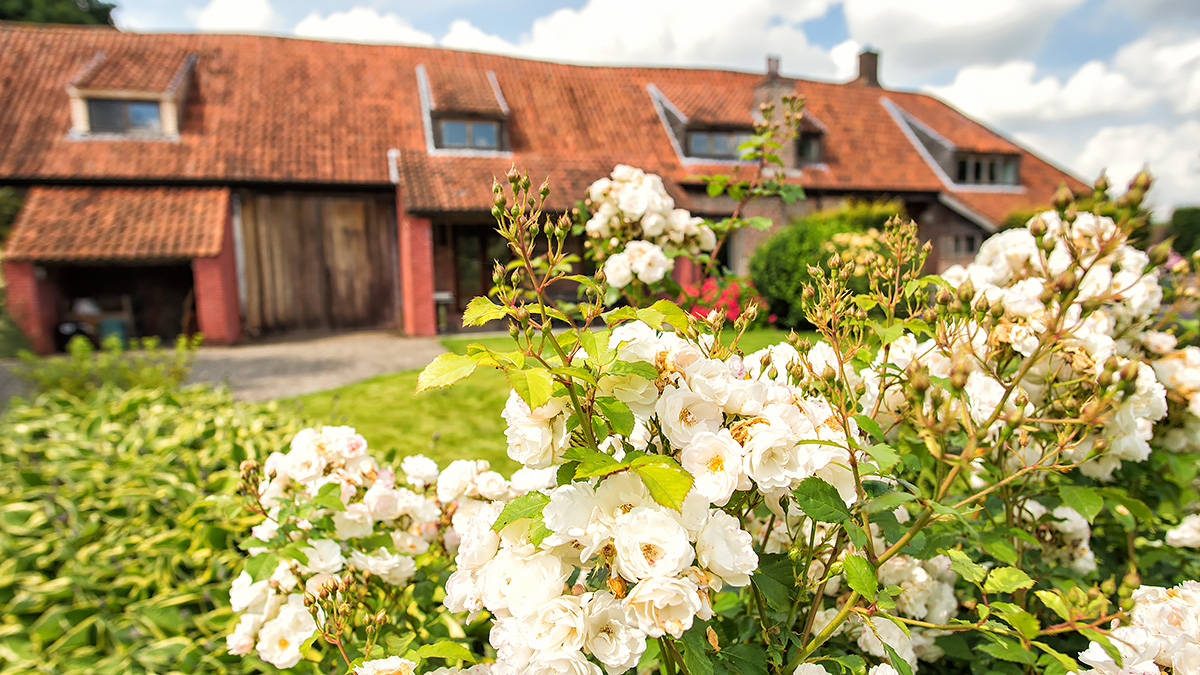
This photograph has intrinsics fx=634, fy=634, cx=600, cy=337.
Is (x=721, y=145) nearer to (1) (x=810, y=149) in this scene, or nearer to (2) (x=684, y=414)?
(1) (x=810, y=149)

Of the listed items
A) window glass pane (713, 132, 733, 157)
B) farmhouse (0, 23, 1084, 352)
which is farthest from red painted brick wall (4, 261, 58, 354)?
window glass pane (713, 132, 733, 157)

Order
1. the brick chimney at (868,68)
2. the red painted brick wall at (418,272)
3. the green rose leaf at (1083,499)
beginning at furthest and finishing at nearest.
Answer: the brick chimney at (868,68), the red painted brick wall at (418,272), the green rose leaf at (1083,499)

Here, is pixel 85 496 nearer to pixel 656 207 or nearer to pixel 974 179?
pixel 656 207

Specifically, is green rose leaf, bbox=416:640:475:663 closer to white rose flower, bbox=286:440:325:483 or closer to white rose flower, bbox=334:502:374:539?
white rose flower, bbox=334:502:374:539

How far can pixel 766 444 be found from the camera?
0.96 metres

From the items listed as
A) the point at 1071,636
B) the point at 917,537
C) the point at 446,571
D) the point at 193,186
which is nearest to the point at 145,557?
the point at 446,571

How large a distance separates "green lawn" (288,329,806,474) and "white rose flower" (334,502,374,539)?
2.75m

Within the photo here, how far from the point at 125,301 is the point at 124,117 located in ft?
11.9

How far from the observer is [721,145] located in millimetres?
15227

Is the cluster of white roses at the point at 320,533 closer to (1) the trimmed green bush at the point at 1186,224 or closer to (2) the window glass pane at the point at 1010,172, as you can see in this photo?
(2) the window glass pane at the point at 1010,172

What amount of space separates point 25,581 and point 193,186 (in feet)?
35.9

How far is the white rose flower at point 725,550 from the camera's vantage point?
941 millimetres

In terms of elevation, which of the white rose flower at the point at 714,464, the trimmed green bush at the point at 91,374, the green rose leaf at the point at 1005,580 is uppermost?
the white rose flower at the point at 714,464

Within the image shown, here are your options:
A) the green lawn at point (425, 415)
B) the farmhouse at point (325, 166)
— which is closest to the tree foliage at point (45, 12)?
the farmhouse at point (325, 166)
